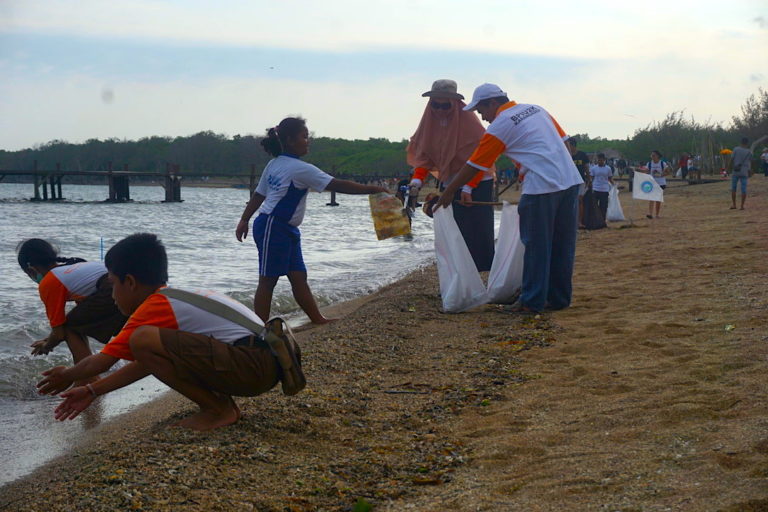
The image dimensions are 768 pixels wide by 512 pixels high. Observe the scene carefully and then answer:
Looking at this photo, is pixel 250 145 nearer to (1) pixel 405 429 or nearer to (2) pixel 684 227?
(2) pixel 684 227

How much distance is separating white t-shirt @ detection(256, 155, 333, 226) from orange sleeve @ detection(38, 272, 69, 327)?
1630 millimetres

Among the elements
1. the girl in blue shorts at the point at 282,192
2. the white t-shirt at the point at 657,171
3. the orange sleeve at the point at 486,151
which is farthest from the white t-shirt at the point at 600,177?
the girl in blue shorts at the point at 282,192

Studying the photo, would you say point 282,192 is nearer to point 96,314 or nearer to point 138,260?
point 96,314

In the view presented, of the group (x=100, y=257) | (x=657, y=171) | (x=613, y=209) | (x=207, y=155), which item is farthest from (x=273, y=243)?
(x=207, y=155)

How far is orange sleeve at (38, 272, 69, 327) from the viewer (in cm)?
438

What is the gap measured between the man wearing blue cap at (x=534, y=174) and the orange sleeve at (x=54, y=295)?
9.00 ft

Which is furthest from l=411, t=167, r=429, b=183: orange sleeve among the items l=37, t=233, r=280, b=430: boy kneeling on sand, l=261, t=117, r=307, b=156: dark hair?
l=37, t=233, r=280, b=430: boy kneeling on sand

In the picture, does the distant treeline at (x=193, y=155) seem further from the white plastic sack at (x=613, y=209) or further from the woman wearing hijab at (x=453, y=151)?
the woman wearing hijab at (x=453, y=151)

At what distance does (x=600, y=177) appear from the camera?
47.7 feet

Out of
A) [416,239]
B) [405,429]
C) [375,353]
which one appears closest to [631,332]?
[375,353]

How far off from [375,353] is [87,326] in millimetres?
1663

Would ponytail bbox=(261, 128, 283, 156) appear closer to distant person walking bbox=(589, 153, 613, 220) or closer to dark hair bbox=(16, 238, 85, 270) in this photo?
dark hair bbox=(16, 238, 85, 270)

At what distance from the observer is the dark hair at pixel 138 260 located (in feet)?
10.7

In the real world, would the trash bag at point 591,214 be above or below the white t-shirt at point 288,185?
below
